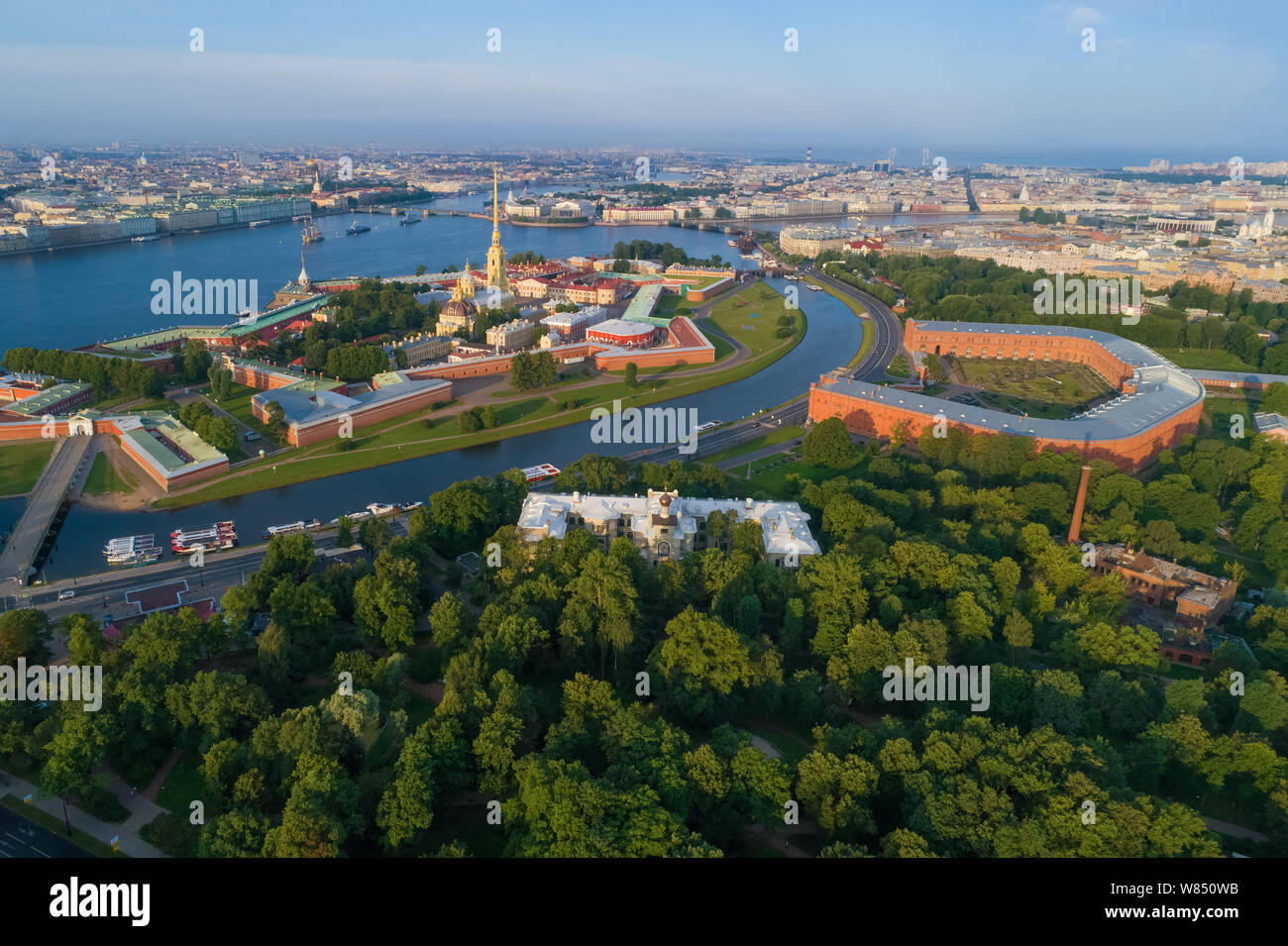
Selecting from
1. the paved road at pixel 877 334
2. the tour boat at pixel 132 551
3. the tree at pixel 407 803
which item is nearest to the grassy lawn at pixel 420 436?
the tour boat at pixel 132 551

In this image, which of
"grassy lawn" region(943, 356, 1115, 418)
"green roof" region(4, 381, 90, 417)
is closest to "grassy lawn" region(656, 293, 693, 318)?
"grassy lawn" region(943, 356, 1115, 418)

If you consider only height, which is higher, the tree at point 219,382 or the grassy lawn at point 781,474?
the tree at point 219,382

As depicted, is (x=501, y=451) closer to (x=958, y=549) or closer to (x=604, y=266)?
(x=958, y=549)

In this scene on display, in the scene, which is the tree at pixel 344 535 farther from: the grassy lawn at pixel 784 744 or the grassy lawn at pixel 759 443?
the grassy lawn at pixel 759 443

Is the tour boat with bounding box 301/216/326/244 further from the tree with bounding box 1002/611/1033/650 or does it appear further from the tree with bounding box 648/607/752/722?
the tree with bounding box 1002/611/1033/650

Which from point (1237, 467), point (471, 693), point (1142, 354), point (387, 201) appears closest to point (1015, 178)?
point (387, 201)
